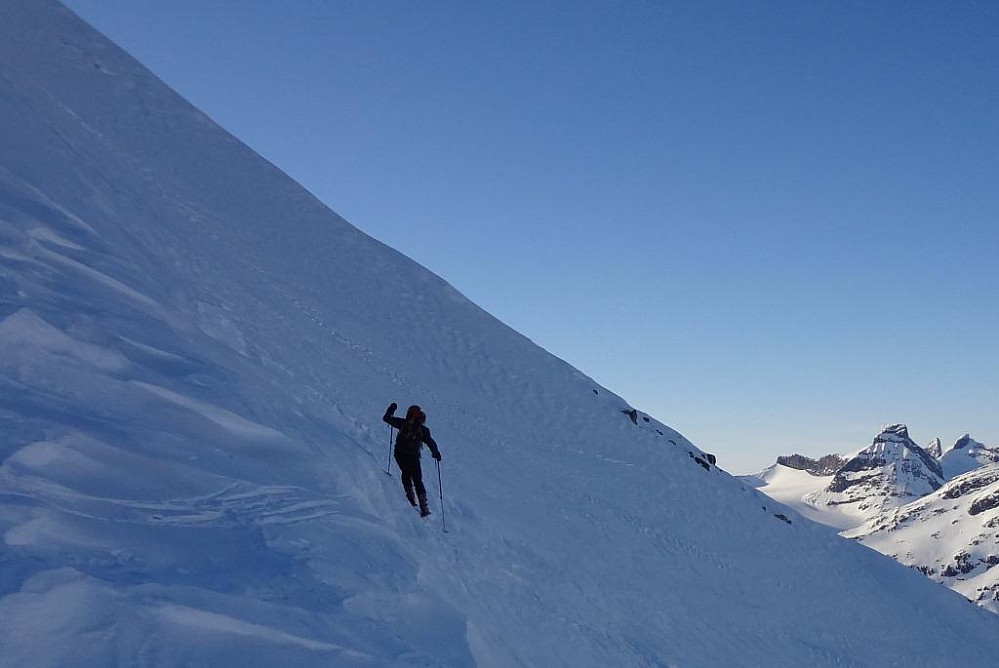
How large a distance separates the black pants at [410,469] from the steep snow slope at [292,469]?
50cm

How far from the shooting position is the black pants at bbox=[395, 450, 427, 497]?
10570mm

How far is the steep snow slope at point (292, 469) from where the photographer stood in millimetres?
4566

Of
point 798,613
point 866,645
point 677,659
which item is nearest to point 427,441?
point 677,659

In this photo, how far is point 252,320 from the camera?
710 inches

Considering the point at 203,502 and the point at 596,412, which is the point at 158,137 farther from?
the point at 203,502

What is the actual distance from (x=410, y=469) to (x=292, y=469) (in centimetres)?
363

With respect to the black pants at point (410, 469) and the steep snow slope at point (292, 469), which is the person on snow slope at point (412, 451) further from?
the steep snow slope at point (292, 469)

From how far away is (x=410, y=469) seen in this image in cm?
1059

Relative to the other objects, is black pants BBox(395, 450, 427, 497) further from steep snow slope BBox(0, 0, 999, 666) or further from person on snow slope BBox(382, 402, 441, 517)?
steep snow slope BBox(0, 0, 999, 666)

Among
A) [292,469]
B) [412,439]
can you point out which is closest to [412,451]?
[412,439]

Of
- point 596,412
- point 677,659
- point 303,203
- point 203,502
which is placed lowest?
point 677,659

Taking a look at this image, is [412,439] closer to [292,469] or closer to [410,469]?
[410,469]

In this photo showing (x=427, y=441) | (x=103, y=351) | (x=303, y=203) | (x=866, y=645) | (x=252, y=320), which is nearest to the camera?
(x=103, y=351)

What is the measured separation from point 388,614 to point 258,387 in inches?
188
